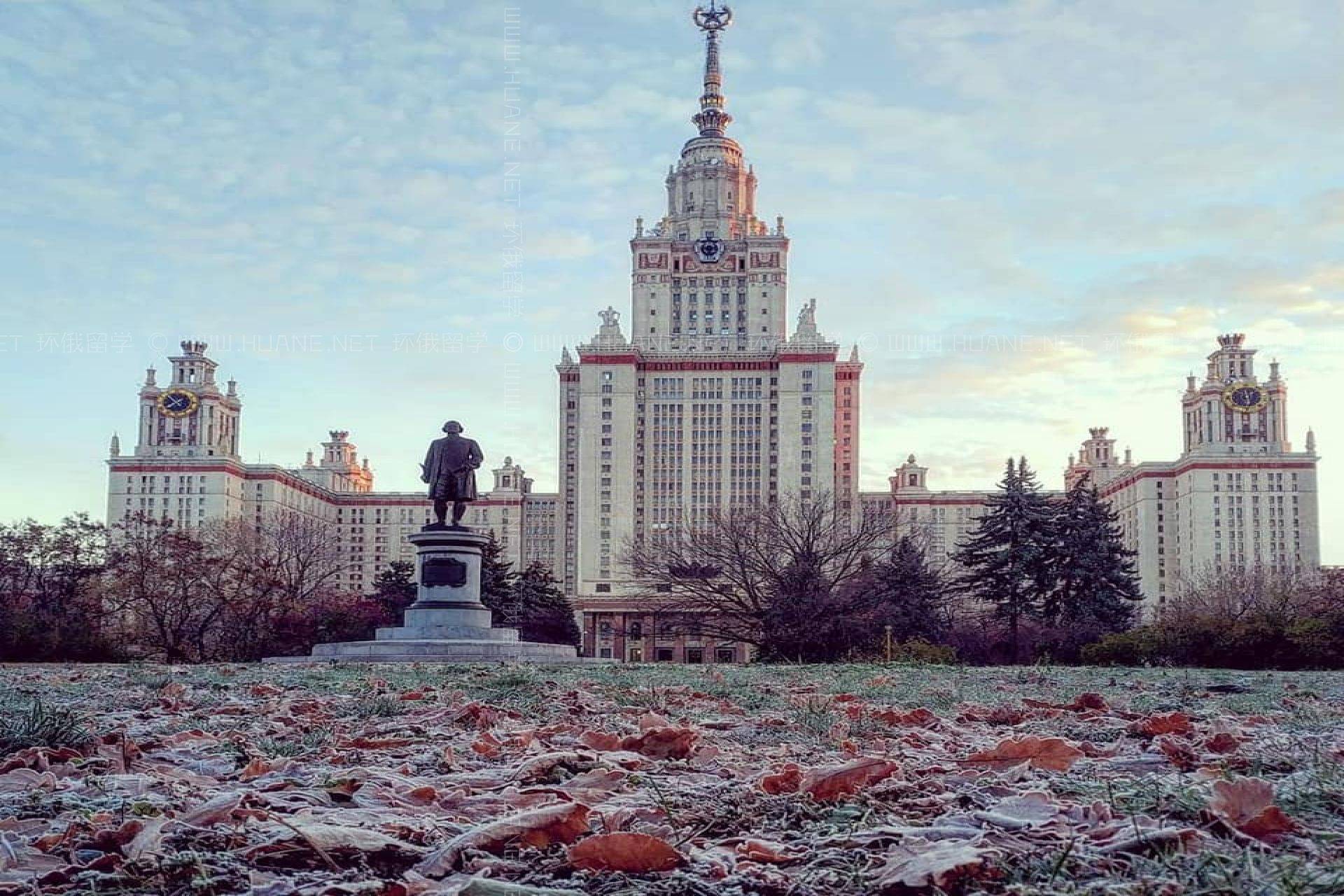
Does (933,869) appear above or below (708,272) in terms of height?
below

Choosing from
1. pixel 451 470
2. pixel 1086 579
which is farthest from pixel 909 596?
pixel 451 470

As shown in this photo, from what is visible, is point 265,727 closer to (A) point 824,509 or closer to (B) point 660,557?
(A) point 824,509

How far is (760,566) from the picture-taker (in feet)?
125

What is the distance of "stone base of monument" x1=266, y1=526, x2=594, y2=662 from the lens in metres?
22.6

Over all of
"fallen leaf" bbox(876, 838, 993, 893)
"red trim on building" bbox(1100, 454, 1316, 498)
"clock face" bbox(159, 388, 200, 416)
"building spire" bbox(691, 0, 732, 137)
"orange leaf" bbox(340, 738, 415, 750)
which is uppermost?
"building spire" bbox(691, 0, 732, 137)

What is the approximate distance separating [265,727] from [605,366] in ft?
349

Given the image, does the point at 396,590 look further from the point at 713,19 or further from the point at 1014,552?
the point at 713,19

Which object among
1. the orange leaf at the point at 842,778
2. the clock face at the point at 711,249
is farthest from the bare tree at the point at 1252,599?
the clock face at the point at 711,249

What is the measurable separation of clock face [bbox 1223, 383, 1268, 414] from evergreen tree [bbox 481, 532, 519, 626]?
281ft

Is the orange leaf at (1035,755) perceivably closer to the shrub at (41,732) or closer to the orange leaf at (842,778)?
the orange leaf at (842,778)

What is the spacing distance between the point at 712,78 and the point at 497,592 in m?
82.5

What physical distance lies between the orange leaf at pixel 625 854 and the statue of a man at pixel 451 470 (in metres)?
24.6

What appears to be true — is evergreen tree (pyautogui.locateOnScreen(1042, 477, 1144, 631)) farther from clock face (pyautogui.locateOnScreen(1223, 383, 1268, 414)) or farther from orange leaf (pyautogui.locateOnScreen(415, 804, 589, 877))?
clock face (pyautogui.locateOnScreen(1223, 383, 1268, 414))

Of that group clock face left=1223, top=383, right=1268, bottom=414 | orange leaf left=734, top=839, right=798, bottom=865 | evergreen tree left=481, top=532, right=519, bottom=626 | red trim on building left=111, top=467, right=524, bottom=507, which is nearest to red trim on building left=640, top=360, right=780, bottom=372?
red trim on building left=111, top=467, right=524, bottom=507
